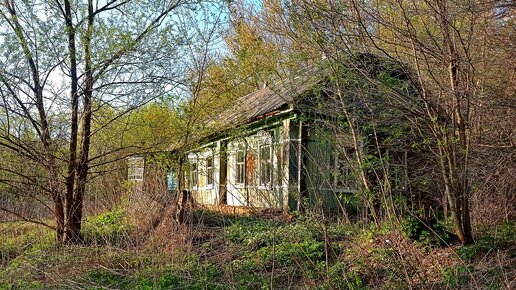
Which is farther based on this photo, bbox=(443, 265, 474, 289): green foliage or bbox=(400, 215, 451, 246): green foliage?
bbox=(400, 215, 451, 246): green foliage

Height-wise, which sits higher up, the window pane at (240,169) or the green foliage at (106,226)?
the window pane at (240,169)

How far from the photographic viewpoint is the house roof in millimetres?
8727

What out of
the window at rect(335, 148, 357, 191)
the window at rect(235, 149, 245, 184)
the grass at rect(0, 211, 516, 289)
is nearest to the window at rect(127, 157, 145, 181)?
the grass at rect(0, 211, 516, 289)

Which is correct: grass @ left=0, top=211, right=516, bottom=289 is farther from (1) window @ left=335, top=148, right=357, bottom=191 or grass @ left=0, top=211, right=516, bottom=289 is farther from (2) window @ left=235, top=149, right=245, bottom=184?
(2) window @ left=235, top=149, right=245, bottom=184

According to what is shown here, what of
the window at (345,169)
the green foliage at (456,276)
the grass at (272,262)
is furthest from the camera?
the window at (345,169)

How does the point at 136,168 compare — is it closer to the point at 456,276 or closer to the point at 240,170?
the point at 240,170

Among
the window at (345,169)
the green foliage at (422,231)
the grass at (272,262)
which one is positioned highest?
the window at (345,169)

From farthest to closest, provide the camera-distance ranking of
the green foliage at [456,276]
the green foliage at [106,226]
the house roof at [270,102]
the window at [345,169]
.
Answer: the green foliage at [106,226]
the house roof at [270,102]
the window at [345,169]
the green foliage at [456,276]

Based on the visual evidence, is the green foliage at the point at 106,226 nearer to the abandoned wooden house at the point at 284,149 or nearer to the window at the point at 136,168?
the window at the point at 136,168

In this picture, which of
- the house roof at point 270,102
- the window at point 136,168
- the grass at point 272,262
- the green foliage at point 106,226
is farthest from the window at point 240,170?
the grass at point 272,262

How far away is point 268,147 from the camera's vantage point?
13.8 metres

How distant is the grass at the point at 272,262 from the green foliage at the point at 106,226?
19cm

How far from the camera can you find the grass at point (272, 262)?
5.86 m

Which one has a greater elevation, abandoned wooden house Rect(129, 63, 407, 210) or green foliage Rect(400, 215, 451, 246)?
abandoned wooden house Rect(129, 63, 407, 210)
